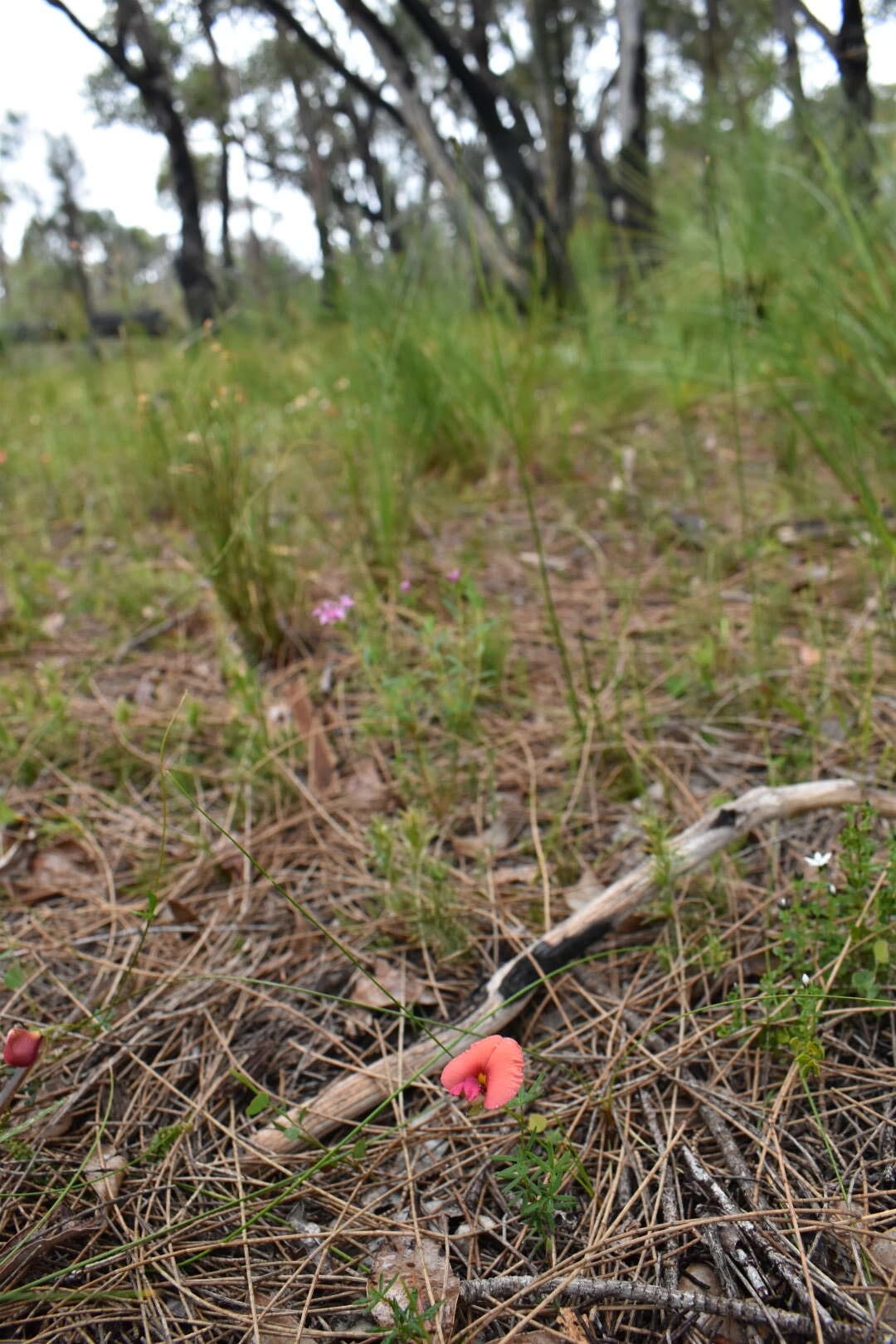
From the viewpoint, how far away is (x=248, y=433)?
282 cm

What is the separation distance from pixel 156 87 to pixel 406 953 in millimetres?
9107

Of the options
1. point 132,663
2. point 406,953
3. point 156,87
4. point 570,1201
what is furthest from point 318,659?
point 156,87

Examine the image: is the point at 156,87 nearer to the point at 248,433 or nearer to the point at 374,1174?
the point at 248,433

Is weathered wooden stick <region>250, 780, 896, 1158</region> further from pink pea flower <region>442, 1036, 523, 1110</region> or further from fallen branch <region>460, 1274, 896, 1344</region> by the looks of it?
fallen branch <region>460, 1274, 896, 1344</region>

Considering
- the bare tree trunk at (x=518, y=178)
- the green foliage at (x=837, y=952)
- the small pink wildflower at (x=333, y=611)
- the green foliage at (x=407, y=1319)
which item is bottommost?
the green foliage at (x=407, y=1319)

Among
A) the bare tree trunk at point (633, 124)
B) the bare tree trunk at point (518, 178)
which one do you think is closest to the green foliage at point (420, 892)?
the bare tree trunk at point (518, 178)

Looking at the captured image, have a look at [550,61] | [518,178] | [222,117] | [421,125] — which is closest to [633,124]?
[518,178]

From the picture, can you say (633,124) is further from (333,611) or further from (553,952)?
(553,952)

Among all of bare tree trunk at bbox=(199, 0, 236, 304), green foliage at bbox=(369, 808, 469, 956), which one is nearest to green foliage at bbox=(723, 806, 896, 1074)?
green foliage at bbox=(369, 808, 469, 956)

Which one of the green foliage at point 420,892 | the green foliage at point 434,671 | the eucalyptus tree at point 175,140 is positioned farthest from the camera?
the eucalyptus tree at point 175,140

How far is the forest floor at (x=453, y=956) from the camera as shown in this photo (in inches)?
31.1

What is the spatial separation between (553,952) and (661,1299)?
41 cm

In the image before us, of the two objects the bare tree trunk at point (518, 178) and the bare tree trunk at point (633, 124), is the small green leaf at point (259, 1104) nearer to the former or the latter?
the bare tree trunk at point (518, 178)

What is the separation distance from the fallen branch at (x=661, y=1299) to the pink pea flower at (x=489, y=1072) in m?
0.18
